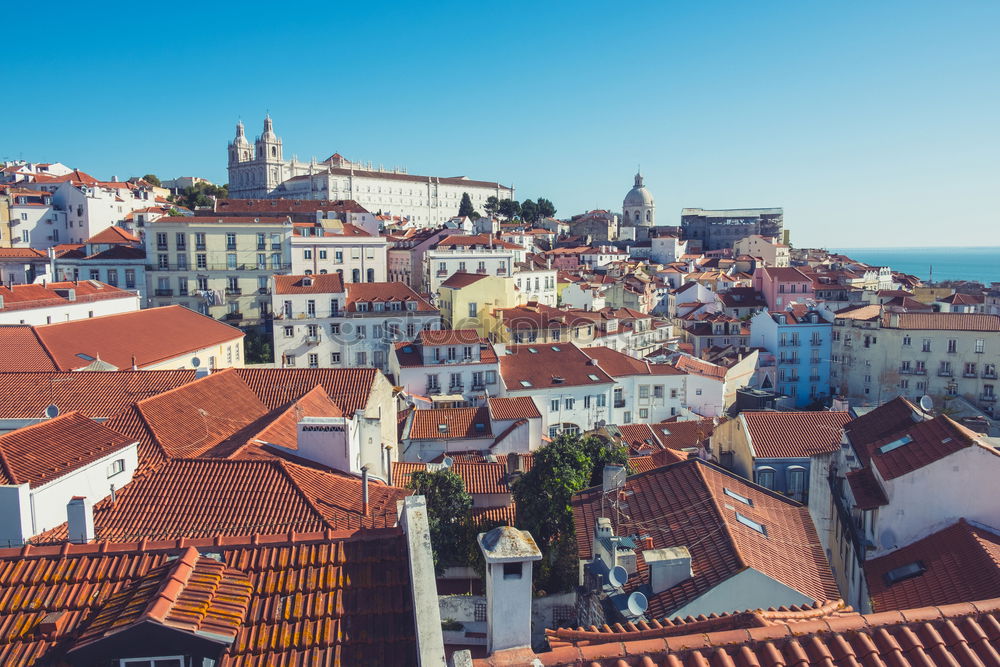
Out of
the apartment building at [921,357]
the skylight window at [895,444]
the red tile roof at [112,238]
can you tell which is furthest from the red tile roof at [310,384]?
the red tile roof at [112,238]

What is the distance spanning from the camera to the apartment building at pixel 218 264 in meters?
51.1

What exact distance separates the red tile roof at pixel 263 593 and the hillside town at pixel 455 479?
3cm

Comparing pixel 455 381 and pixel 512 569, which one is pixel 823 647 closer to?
pixel 512 569

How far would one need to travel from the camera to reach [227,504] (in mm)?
10836

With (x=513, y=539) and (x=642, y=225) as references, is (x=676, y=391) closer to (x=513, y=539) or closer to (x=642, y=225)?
(x=513, y=539)

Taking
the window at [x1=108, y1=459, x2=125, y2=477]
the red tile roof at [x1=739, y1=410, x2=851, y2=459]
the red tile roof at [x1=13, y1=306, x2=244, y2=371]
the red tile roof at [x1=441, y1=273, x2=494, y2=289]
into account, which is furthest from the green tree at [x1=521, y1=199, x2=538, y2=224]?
the window at [x1=108, y1=459, x2=125, y2=477]

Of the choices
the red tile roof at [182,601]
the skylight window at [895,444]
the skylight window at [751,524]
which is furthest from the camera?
the skylight window at [895,444]

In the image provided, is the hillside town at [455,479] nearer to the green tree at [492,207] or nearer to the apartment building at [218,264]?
the apartment building at [218,264]

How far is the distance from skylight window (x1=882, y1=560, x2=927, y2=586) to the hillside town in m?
0.06

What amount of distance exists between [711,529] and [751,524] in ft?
4.43

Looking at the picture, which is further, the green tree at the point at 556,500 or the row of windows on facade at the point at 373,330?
the row of windows on facade at the point at 373,330

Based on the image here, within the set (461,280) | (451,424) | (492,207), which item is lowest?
(451,424)

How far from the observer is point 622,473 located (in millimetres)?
13773

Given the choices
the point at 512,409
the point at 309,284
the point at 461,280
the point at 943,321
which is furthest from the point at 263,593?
the point at 943,321
